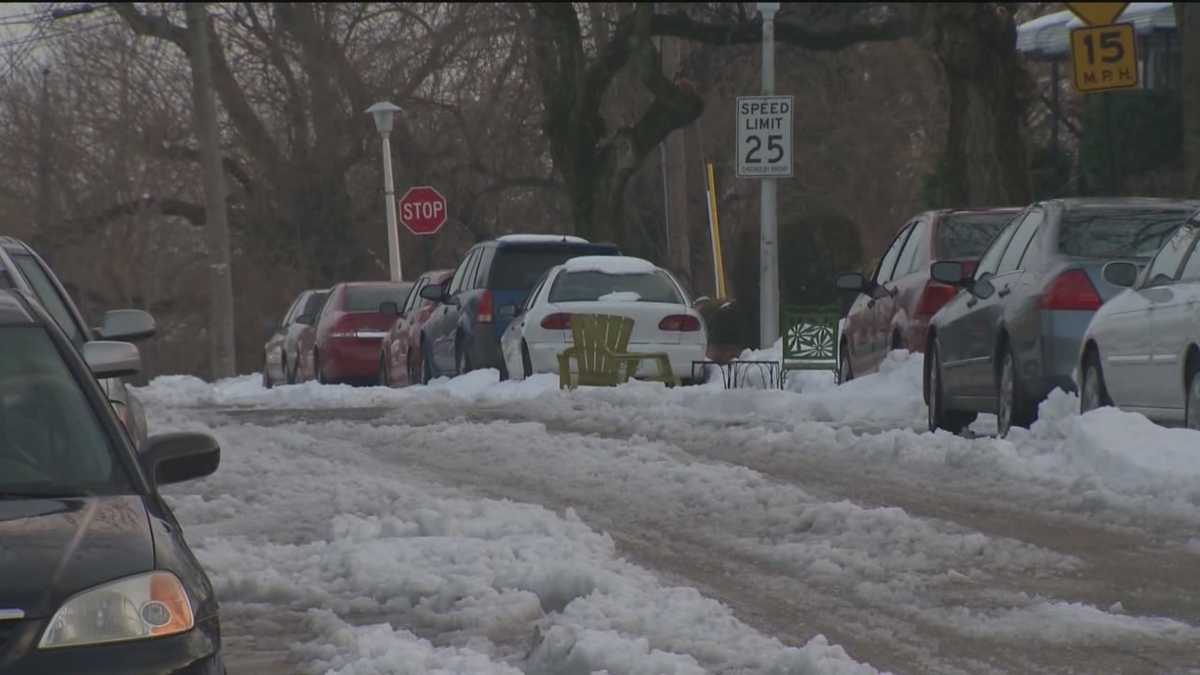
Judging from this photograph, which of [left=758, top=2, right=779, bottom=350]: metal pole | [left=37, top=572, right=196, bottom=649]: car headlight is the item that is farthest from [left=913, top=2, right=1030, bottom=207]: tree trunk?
[left=37, top=572, right=196, bottom=649]: car headlight

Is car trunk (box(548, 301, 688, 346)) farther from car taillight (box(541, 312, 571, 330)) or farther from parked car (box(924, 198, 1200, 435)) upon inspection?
parked car (box(924, 198, 1200, 435))

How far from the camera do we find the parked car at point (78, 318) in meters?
9.77

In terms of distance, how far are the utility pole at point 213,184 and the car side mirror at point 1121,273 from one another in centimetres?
2549

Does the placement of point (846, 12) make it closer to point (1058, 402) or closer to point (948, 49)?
point (948, 49)

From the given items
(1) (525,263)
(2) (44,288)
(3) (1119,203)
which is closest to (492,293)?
(1) (525,263)

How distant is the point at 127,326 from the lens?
32.4ft

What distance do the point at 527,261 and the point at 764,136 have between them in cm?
302

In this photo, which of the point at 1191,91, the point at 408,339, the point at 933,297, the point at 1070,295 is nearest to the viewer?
the point at 1070,295

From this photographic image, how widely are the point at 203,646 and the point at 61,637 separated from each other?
1.10 feet

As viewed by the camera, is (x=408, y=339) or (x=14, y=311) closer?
(x=14, y=311)

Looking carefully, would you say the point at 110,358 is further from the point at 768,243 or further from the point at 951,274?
the point at 768,243

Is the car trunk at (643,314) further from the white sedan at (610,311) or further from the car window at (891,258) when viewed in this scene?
the car window at (891,258)

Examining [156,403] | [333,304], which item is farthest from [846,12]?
[156,403]

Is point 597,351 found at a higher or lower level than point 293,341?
higher
